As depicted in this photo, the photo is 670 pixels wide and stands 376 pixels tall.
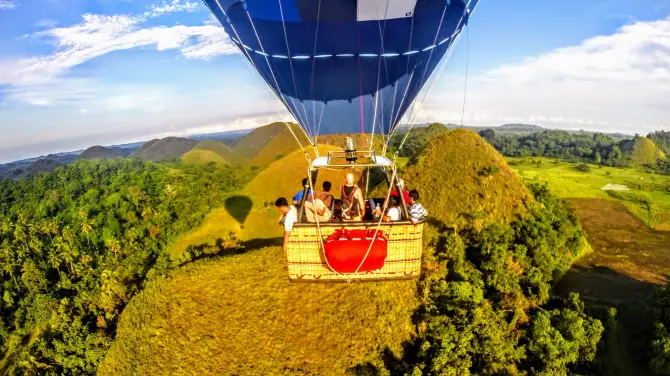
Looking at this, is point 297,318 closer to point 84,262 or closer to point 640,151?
point 84,262

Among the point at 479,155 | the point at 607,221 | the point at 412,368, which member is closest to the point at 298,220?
the point at 412,368

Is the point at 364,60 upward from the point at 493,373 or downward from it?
upward

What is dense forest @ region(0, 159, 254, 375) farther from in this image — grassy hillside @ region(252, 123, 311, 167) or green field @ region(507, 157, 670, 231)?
green field @ region(507, 157, 670, 231)

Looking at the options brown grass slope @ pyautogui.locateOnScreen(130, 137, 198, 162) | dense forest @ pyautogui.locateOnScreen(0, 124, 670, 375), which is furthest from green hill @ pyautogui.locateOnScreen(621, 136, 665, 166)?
brown grass slope @ pyautogui.locateOnScreen(130, 137, 198, 162)

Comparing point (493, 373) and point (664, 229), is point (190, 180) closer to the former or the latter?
point (493, 373)

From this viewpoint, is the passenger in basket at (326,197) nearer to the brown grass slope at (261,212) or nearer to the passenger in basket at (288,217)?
the passenger in basket at (288,217)

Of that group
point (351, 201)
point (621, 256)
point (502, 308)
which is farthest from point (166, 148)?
point (351, 201)
